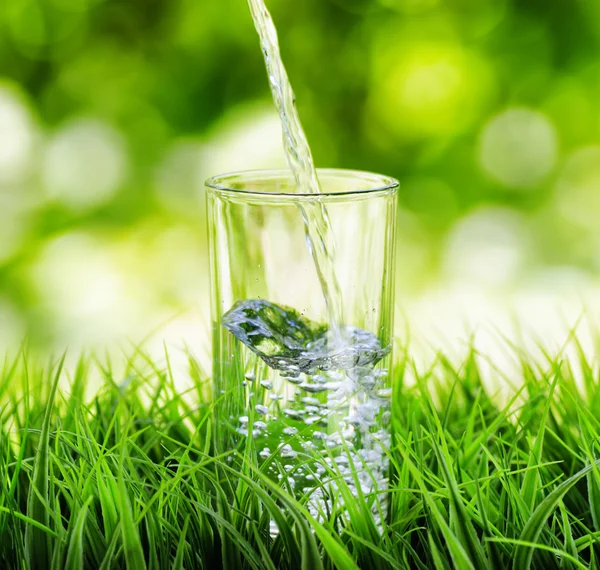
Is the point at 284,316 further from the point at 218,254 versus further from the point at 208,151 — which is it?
the point at 208,151

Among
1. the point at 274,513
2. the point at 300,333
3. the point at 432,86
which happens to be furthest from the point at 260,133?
the point at 274,513

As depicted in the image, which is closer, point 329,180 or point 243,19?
point 329,180

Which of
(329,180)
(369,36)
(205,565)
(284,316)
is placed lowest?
(205,565)

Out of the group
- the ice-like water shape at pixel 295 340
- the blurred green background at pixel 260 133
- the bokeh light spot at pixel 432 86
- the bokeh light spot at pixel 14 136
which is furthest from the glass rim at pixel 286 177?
the bokeh light spot at pixel 14 136

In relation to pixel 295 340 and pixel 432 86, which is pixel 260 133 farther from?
pixel 295 340

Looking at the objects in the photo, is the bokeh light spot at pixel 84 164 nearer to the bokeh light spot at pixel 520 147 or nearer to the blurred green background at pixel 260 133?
the blurred green background at pixel 260 133

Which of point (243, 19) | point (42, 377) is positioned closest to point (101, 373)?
point (42, 377)

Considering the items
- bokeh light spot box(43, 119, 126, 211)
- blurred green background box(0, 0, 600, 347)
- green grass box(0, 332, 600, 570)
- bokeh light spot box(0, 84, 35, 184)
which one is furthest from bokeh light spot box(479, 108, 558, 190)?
green grass box(0, 332, 600, 570)
